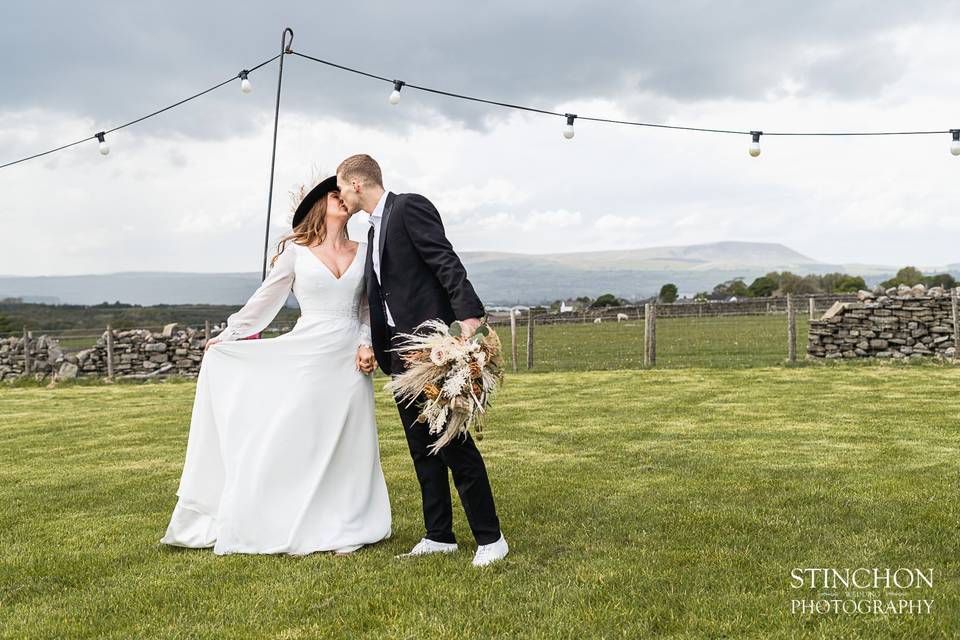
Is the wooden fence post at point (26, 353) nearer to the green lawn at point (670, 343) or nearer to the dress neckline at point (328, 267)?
the green lawn at point (670, 343)

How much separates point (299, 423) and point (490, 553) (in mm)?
1240

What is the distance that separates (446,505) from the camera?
4.59 meters

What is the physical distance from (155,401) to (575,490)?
34.3 feet

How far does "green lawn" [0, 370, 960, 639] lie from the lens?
3.47 meters

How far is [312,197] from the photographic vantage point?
4.92 m

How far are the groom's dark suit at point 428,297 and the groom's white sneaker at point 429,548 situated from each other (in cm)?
3

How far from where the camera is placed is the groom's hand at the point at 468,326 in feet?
13.8

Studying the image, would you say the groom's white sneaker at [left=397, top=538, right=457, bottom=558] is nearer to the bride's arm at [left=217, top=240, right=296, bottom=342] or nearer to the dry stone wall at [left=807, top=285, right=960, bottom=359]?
the bride's arm at [left=217, top=240, right=296, bottom=342]

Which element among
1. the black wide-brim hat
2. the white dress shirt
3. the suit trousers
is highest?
the black wide-brim hat

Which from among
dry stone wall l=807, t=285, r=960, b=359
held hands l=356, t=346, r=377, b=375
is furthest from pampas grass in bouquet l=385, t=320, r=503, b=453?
dry stone wall l=807, t=285, r=960, b=359

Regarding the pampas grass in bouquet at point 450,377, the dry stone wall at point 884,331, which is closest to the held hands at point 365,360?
the pampas grass in bouquet at point 450,377

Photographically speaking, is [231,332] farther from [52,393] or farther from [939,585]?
[52,393]

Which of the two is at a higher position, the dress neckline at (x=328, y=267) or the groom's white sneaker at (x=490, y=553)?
the dress neckline at (x=328, y=267)

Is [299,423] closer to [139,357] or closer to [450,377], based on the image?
[450,377]
